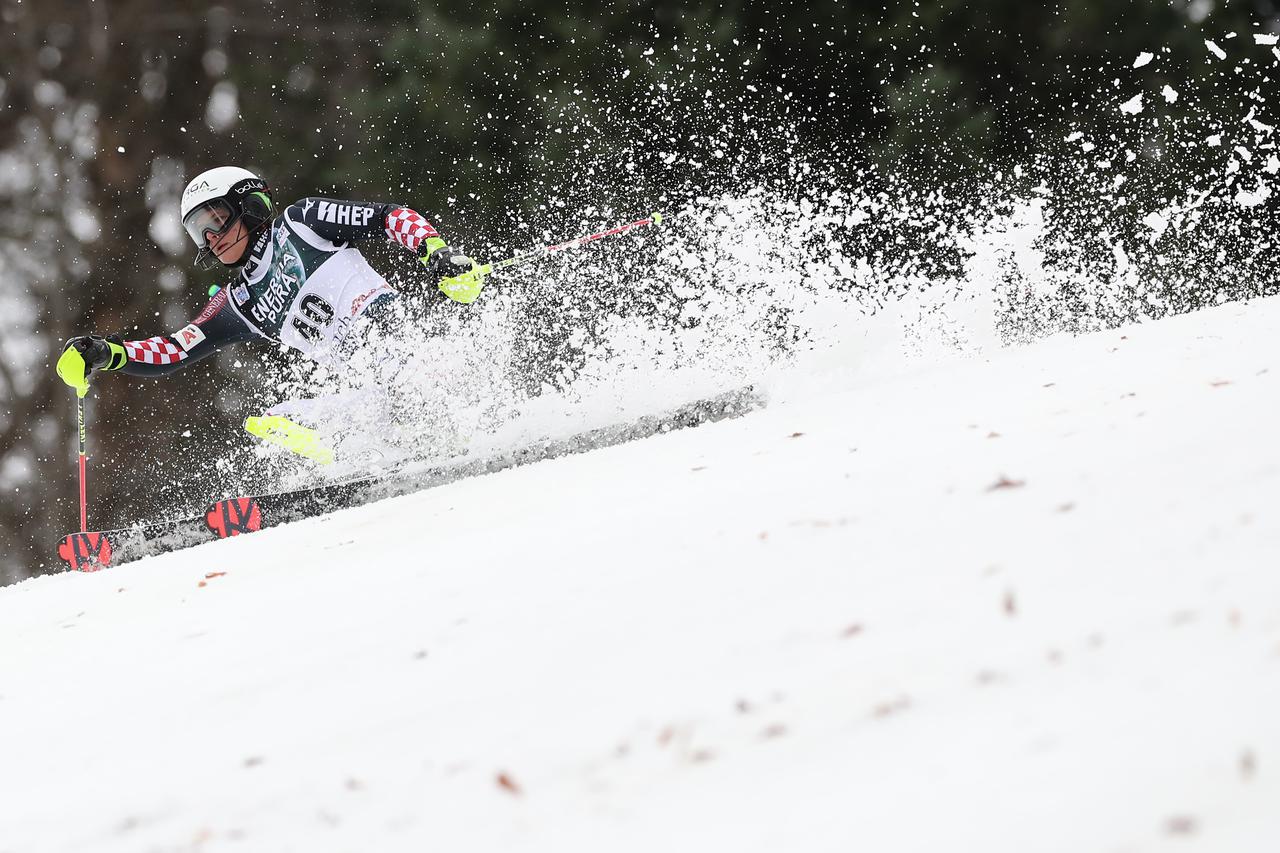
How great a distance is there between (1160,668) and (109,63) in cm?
1604

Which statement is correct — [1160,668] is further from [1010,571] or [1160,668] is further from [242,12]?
[242,12]

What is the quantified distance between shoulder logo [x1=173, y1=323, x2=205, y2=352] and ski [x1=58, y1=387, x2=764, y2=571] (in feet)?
3.49

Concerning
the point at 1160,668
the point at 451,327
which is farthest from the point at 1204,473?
the point at 451,327

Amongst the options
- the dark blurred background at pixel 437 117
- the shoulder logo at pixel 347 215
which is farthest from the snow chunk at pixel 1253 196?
the shoulder logo at pixel 347 215

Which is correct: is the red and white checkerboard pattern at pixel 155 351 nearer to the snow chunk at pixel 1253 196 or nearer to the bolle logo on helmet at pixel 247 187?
the bolle logo on helmet at pixel 247 187

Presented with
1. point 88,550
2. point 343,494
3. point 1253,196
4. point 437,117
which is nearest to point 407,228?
point 343,494

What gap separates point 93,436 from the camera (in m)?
14.7

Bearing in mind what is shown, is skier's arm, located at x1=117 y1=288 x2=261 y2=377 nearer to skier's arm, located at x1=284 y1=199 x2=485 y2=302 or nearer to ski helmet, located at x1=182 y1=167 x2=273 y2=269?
ski helmet, located at x1=182 y1=167 x2=273 y2=269

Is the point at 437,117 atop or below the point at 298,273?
atop

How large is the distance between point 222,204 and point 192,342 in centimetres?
92

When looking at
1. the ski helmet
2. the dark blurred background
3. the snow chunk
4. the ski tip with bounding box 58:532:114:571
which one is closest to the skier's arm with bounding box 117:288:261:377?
the ski helmet

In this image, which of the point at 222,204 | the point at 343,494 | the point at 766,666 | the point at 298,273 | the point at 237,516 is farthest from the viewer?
the point at 298,273

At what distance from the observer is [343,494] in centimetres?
523

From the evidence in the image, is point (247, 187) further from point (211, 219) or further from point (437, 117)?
point (437, 117)
